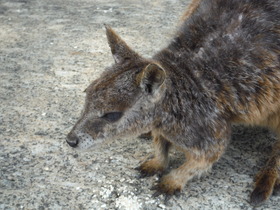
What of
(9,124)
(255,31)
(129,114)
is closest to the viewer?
(129,114)

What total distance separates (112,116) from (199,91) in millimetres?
606

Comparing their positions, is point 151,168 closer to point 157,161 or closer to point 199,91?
point 157,161

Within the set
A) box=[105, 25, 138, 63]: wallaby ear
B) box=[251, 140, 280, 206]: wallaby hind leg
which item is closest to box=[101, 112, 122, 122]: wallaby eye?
box=[105, 25, 138, 63]: wallaby ear

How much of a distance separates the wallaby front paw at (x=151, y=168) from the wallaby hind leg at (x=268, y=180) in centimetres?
69

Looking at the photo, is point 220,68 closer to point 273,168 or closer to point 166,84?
point 166,84

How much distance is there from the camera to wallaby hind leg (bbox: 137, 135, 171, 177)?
10.5 ft

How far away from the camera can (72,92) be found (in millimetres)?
4176

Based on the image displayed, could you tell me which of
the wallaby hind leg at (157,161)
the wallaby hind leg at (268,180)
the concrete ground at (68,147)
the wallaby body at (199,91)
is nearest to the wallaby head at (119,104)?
the wallaby body at (199,91)

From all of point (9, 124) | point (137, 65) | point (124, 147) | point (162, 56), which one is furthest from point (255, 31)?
point (9, 124)

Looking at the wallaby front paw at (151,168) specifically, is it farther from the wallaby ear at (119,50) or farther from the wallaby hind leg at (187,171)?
the wallaby ear at (119,50)

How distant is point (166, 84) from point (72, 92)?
159cm

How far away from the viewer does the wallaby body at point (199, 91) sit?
2781 millimetres

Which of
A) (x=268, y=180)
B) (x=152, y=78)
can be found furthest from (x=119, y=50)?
(x=268, y=180)

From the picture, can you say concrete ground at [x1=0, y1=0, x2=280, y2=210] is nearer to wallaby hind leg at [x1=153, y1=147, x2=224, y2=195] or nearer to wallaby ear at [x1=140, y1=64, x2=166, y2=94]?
wallaby hind leg at [x1=153, y1=147, x2=224, y2=195]
